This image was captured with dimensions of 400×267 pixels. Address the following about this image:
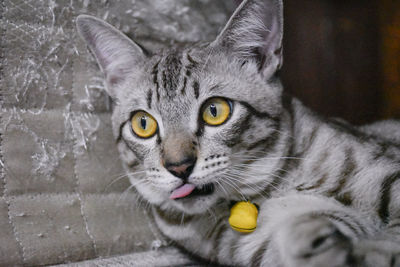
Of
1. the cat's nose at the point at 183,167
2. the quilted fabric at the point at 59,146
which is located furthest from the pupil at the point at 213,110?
the quilted fabric at the point at 59,146

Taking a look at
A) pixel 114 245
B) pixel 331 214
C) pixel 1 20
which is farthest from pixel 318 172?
pixel 1 20

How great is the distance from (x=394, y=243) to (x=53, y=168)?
888 millimetres

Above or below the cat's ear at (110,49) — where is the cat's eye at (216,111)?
below

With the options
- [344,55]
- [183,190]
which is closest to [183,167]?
[183,190]

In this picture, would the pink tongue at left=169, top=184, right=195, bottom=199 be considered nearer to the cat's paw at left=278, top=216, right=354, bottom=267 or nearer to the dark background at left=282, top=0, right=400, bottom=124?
the cat's paw at left=278, top=216, right=354, bottom=267

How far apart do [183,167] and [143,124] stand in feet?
0.78

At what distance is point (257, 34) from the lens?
104 cm

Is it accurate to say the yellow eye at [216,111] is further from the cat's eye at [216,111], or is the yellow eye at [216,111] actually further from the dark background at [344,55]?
the dark background at [344,55]

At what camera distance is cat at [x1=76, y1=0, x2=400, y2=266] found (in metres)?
0.90

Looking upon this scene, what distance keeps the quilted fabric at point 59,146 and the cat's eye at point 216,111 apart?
0.42m

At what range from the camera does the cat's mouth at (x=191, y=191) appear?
0.91 m

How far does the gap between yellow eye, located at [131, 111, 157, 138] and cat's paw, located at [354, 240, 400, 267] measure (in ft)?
1.87

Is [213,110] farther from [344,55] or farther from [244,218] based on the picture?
[344,55]

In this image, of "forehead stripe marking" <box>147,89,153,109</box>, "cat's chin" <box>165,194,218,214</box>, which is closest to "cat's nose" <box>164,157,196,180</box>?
"cat's chin" <box>165,194,218,214</box>
